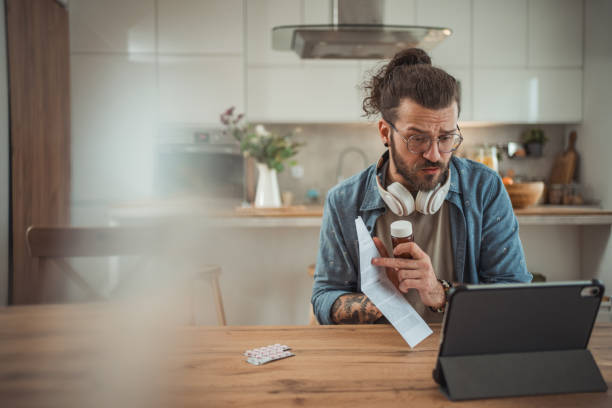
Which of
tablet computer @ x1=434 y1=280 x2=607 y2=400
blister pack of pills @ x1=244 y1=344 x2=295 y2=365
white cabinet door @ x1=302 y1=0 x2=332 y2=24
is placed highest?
white cabinet door @ x1=302 y1=0 x2=332 y2=24

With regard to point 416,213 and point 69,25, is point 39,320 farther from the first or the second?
point 416,213

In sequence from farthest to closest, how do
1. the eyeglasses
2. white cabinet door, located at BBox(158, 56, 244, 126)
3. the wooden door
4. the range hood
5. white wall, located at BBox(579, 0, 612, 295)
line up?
white cabinet door, located at BBox(158, 56, 244, 126)
white wall, located at BBox(579, 0, 612, 295)
the range hood
the eyeglasses
the wooden door

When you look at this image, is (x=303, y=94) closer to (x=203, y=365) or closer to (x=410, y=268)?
(x=410, y=268)

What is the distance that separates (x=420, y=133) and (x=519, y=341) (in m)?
0.48

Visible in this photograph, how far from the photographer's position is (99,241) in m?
0.35

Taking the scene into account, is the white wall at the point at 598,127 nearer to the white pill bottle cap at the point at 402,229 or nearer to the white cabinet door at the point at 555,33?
the white cabinet door at the point at 555,33

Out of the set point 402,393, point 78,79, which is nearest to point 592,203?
point 402,393

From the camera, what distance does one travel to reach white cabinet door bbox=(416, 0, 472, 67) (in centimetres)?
269

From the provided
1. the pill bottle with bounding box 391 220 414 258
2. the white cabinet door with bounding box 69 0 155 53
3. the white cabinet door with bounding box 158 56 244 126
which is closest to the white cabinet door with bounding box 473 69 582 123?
the white cabinet door with bounding box 158 56 244 126

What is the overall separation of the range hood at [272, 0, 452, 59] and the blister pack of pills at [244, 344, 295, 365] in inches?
53.1

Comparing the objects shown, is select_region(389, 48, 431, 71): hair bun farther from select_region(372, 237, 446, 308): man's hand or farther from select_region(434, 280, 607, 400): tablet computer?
select_region(434, 280, 607, 400): tablet computer

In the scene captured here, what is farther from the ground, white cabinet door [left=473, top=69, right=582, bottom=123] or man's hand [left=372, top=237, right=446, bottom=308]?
white cabinet door [left=473, top=69, right=582, bottom=123]

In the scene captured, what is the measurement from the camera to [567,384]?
0.48 metres

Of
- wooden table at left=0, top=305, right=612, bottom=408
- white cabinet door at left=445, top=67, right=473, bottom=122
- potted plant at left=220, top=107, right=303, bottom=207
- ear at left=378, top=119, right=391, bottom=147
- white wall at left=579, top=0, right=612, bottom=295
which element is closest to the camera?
wooden table at left=0, top=305, right=612, bottom=408
